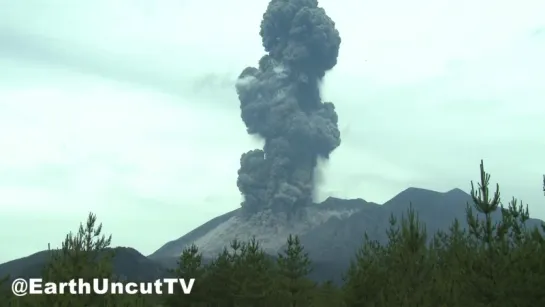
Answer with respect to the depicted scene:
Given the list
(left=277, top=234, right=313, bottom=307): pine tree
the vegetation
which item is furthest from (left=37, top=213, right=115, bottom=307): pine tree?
(left=277, top=234, right=313, bottom=307): pine tree

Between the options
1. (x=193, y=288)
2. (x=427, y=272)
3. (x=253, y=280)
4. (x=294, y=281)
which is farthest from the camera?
(x=193, y=288)

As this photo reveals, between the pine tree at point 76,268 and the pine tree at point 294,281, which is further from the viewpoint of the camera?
the pine tree at point 294,281

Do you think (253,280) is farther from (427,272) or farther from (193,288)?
(427,272)

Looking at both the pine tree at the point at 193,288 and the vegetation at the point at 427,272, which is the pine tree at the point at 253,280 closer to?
the pine tree at the point at 193,288

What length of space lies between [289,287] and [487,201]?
17.2m

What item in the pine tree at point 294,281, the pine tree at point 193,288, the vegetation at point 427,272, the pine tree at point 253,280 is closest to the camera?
the vegetation at point 427,272

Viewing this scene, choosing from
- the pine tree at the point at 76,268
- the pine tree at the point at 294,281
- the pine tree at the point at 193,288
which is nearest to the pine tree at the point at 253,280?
the pine tree at the point at 294,281

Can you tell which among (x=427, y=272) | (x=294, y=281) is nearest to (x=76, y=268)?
(x=427, y=272)

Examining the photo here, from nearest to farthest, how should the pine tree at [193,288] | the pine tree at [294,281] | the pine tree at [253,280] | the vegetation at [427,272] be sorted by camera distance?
the vegetation at [427,272], the pine tree at [294,281], the pine tree at [253,280], the pine tree at [193,288]

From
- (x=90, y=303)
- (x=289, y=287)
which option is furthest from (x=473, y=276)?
(x=289, y=287)

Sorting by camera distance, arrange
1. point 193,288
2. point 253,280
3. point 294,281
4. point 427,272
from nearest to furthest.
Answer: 1. point 427,272
2. point 294,281
3. point 253,280
4. point 193,288

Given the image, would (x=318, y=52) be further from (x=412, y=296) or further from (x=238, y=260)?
(x=412, y=296)

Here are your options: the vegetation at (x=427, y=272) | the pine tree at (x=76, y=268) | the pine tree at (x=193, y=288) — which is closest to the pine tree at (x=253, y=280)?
the pine tree at (x=193, y=288)

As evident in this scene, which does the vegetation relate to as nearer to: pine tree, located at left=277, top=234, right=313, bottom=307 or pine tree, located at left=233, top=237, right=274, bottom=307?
pine tree, located at left=277, top=234, right=313, bottom=307
